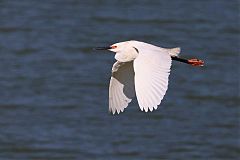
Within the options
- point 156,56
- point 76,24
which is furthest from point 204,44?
point 156,56

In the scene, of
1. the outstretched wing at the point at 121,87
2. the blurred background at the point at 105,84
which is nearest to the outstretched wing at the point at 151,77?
the outstretched wing at the point at 121,87

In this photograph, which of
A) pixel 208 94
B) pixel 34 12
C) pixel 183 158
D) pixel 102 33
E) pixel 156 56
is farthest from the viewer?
pixel 34 12

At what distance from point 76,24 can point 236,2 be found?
103 inches

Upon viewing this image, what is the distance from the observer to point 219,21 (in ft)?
49.3

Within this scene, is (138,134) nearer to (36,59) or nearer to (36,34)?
(36,59)

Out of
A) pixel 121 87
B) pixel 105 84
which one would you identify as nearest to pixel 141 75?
pixel 121 87

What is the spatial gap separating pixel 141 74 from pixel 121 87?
2.82 feet

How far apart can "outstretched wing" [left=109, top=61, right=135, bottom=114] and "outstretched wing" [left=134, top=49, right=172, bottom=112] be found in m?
0.63

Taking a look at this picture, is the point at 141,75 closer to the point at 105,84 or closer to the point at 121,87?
the point at 121,87

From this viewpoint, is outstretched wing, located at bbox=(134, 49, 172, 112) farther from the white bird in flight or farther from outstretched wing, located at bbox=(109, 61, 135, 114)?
outstretched wing, located at bbox=(109, 61, 135, 114)

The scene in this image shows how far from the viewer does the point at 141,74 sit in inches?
231

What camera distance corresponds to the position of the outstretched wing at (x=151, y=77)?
A: 221 inches

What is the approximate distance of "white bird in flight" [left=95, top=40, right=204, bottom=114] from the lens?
567 cm

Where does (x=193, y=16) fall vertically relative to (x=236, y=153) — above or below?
above
